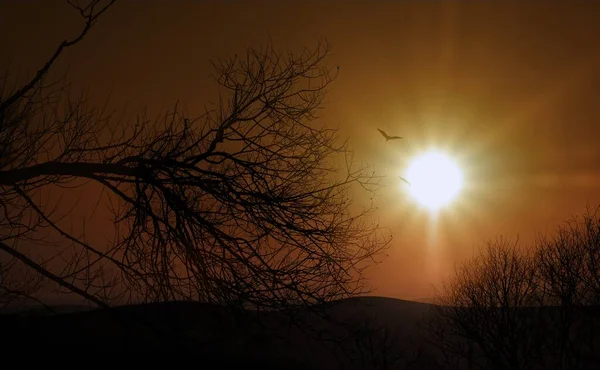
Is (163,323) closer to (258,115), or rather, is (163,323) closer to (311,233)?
(311,233)

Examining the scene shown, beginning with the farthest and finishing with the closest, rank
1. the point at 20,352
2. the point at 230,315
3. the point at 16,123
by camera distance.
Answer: the point at 20,352 < the point at 16,123 < the point at 230,315

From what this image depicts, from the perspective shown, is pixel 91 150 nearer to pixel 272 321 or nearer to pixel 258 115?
pixel 258 115

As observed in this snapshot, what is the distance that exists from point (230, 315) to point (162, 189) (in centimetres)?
162

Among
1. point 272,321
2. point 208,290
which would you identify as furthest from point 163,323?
point 272,321

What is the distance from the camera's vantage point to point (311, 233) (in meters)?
6.09

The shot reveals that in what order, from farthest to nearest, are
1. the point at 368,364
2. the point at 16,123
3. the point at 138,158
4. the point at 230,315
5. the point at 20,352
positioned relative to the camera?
the point at 368,364 < the point at 20,352 < the point at 16,123 < the point at 138,158 < the point at 230,315

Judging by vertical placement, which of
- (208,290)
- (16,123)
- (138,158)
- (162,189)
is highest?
(16,123)

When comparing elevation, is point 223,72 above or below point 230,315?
above

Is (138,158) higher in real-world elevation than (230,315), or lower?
higher

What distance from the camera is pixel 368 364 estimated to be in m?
64.8

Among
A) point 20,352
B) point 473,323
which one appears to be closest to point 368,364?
point 473,323

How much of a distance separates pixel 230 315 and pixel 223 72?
9.70 ft

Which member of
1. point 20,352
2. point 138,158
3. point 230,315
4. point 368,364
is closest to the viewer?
point 230,315

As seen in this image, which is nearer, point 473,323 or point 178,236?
point 178,236
